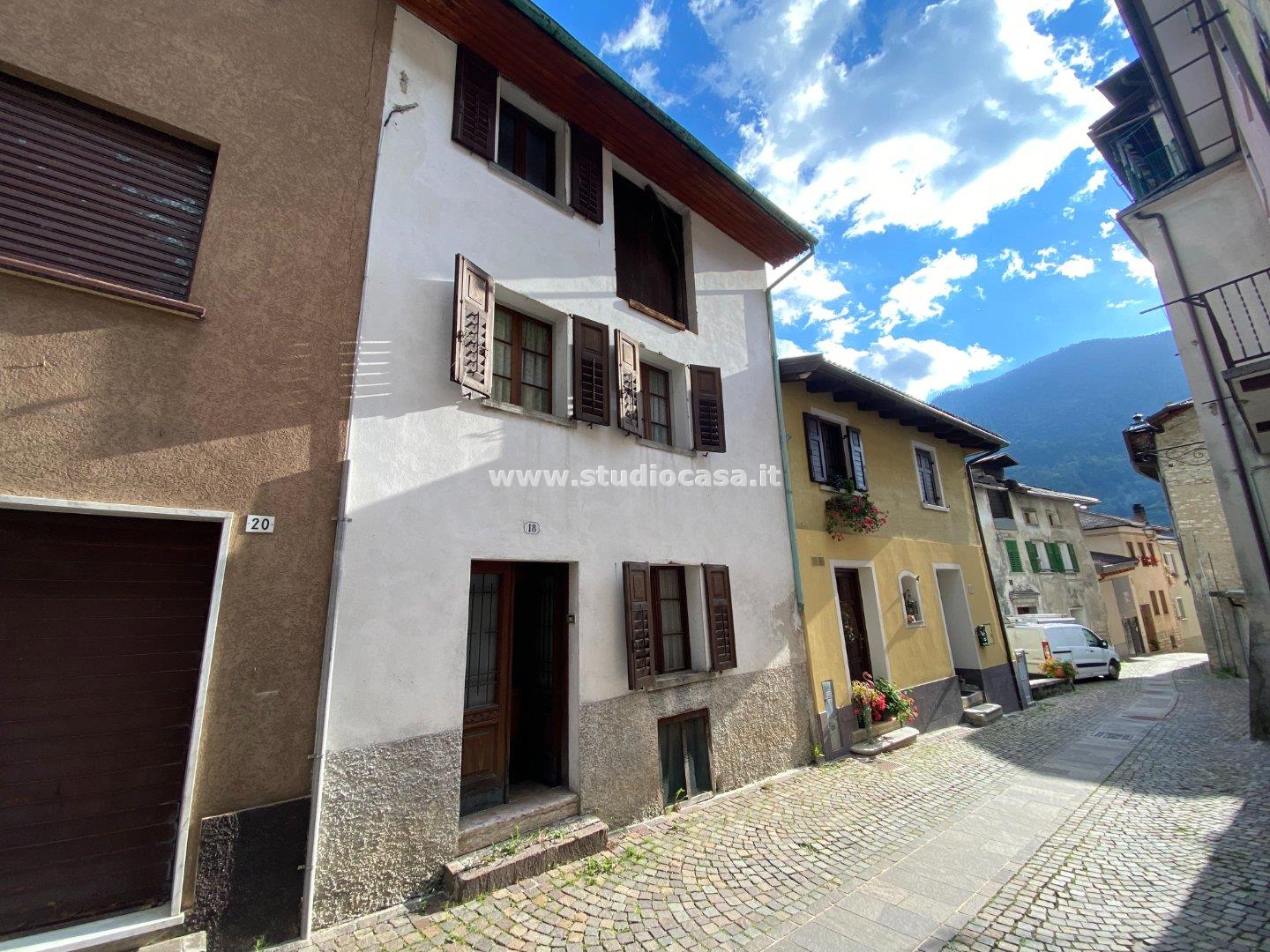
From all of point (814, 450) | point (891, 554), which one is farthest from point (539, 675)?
point (891, 554)

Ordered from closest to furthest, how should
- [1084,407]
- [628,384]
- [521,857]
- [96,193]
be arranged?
[96,193] → [521,857] → [628,384] → [1084,407]

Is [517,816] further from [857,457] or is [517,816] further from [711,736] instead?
[857,457]

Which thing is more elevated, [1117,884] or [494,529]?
[494,529]

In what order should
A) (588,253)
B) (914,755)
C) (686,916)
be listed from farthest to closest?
(914,755)
(588,253)
(686,916)

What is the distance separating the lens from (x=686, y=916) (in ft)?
13.1

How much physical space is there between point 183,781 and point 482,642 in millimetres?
2421

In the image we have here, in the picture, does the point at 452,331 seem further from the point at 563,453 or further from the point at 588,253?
the point at 588,253

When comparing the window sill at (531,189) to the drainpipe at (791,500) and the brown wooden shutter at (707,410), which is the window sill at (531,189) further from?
the drainpipe at (791,500)

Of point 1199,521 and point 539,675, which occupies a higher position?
point 1199,521

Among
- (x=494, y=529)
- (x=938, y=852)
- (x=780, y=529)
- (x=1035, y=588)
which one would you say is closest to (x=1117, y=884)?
(x=938, y=852)

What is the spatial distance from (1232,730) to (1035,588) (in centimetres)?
1662

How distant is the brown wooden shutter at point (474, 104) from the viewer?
5.98 metres

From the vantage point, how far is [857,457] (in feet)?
34.7

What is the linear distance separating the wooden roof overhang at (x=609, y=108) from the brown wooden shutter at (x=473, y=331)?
2.99 m
